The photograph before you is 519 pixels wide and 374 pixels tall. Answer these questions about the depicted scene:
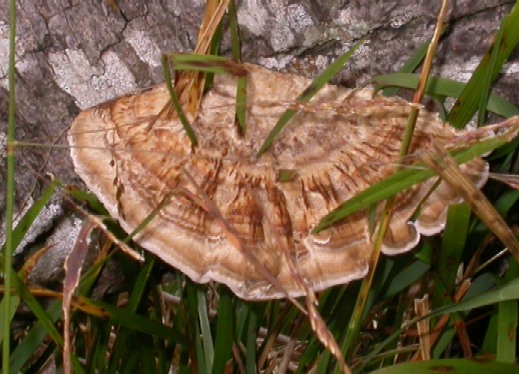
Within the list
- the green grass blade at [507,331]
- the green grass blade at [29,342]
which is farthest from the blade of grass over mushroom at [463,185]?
the green grass blade at [29,342]

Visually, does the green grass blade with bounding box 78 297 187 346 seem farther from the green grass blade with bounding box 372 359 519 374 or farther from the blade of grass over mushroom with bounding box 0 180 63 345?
the green grass blade with bounding box 372 359 519 374

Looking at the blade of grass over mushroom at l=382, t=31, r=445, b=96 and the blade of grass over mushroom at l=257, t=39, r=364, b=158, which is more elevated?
the blade of grass over mushroom at l=382, t=31, r=445, b=96

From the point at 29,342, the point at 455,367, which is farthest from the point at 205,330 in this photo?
the point at 455,367

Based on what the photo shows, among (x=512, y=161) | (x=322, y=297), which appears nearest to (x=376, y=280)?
(x=322, y=297)

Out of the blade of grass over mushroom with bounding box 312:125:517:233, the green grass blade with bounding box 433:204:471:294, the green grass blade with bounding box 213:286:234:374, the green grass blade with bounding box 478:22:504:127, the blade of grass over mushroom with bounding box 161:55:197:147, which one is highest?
the green grass blade with bounding box 478:22:504:127

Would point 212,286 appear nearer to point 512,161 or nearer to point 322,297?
point 322,297

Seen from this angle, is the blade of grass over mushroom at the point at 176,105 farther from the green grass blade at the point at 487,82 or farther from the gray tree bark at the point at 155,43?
the green grass blade at the point at 487,82

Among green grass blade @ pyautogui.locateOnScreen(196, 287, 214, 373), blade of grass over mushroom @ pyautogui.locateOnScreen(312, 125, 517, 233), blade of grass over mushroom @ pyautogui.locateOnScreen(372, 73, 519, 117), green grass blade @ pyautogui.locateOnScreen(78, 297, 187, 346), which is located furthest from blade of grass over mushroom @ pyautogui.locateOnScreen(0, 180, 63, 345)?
blade of grass over mushroom @ pyautogui.locateOnScreen(372, 73, 519, 117)
